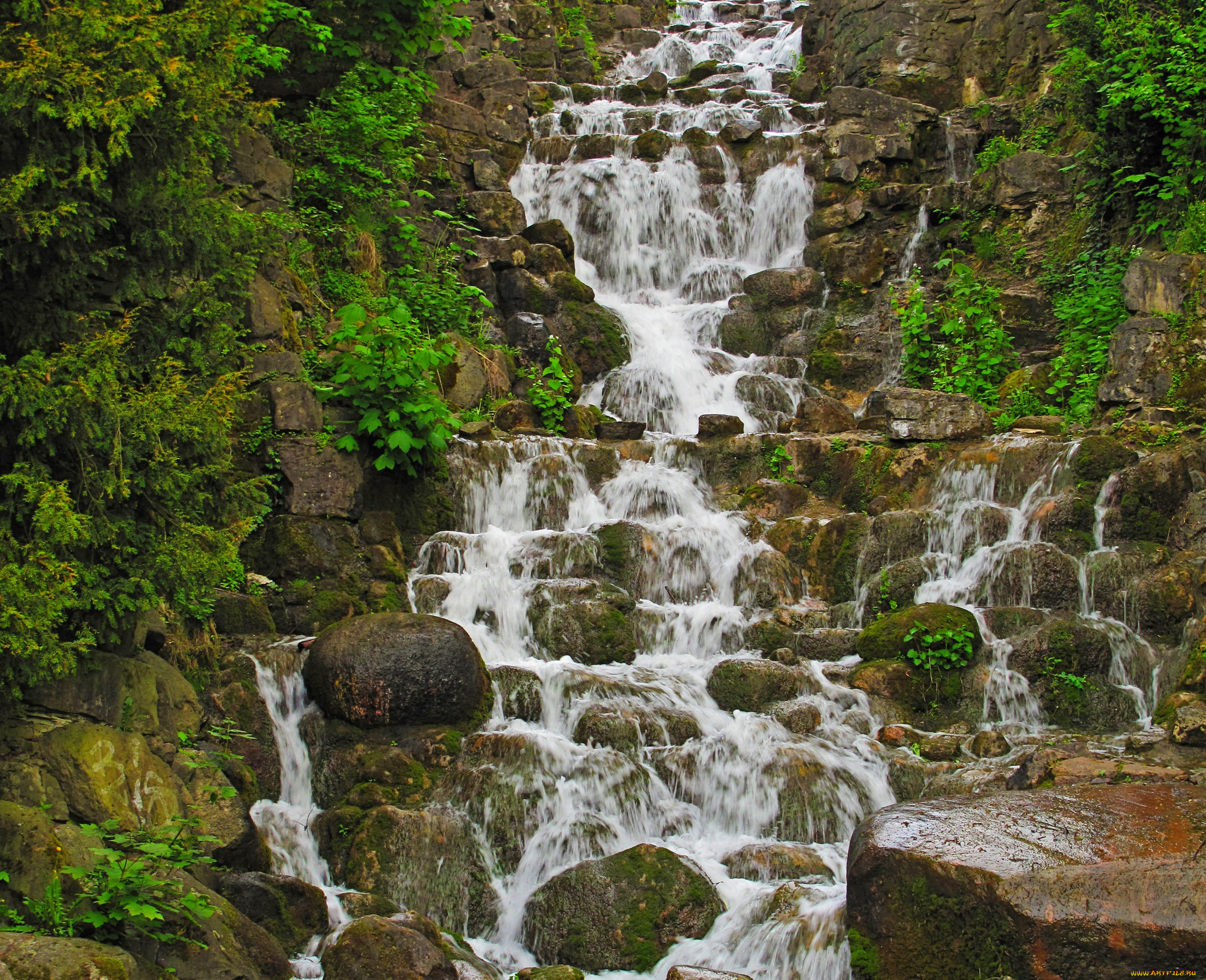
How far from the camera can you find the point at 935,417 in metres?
10.5

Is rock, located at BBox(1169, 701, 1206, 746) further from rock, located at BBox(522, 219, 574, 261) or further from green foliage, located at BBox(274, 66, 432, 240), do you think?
rock, located at BBox(522, 219, 574, 261)

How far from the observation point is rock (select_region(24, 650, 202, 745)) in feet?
15.0

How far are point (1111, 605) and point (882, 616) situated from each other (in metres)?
1.85

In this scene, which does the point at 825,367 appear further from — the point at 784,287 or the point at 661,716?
the point at 661,716

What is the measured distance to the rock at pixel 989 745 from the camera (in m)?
6.97

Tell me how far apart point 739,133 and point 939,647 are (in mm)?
12469

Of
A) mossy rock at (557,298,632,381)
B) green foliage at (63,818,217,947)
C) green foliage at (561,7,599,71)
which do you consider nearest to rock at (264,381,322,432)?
green foliage at (63,818,217,947)

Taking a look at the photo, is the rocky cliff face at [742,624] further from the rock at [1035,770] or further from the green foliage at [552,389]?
the green foliage at [552,389]

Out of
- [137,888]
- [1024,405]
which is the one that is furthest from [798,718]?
[1024,405]

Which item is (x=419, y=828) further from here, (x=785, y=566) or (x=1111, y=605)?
(x=1111, y=605)

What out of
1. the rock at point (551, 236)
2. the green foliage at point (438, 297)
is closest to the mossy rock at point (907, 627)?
the green foliage at point (438, 297)

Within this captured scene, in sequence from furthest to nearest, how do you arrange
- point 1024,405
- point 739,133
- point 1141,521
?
1. point 739,133
2. point 1024,405
3. point 1141,521

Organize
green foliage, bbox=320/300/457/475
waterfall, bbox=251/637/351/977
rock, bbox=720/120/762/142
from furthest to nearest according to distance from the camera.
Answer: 1. rock, bbox=720/120/762/142
2. green foliage, bbox=320/300/457/475
3. waterfall, bbox=251/637/351/977

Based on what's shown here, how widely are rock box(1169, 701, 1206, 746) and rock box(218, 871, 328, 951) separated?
5.67 metres
